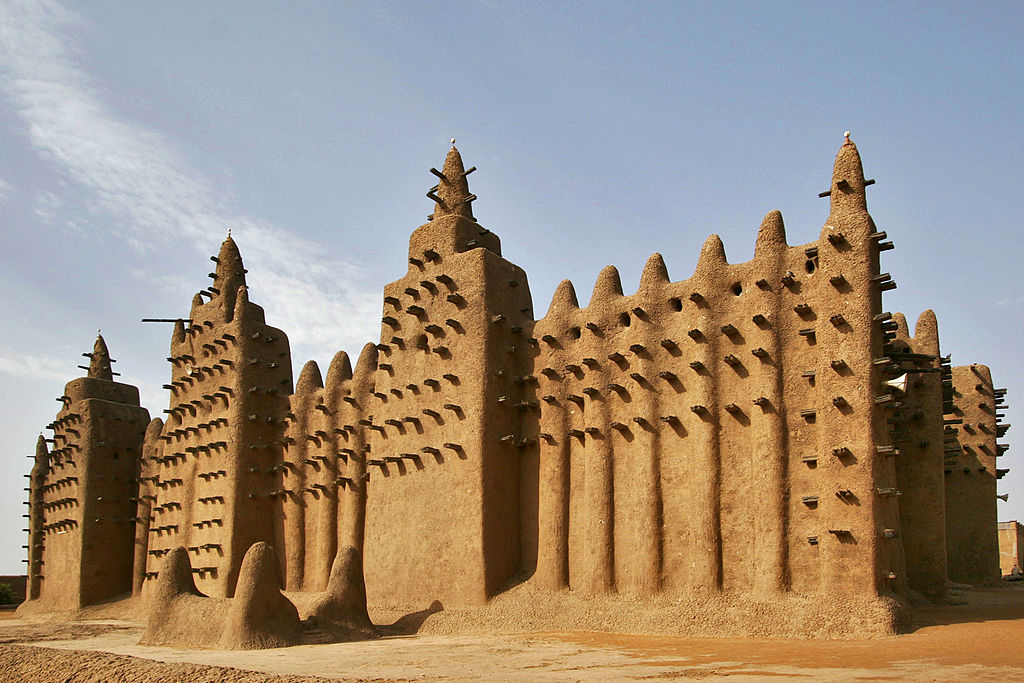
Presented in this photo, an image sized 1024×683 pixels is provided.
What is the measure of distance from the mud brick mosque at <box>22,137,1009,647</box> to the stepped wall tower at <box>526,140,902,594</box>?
1.8 inches

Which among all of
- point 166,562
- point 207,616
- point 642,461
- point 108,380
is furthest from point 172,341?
point 642,461

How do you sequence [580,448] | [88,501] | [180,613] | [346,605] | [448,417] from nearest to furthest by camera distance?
[180,613], [346,605], [580,448], [448,417], [88,501]

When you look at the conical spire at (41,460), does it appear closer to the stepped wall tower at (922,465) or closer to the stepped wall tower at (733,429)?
the stepped wall tower at (733,429)

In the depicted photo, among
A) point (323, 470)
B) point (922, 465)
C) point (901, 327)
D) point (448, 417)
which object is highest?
point (901, 327)

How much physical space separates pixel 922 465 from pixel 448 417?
10582mm

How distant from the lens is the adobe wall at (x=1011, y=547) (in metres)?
38.0

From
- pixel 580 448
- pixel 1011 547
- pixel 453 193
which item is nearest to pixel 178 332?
pixel 453 193

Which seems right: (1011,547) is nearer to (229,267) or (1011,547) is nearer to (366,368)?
(366,368)

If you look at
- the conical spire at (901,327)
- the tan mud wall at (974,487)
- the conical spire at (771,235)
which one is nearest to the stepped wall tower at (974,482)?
the tan mud wall at (974,487)

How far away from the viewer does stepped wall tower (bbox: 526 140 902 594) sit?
16.6 m

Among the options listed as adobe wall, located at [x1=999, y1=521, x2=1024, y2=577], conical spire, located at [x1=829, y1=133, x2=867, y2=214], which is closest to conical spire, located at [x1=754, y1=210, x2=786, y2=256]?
conical spire, located at [x1=829, y1=133, x2=867, y2=214]

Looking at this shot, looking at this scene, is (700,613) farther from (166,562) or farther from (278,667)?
(166,562)

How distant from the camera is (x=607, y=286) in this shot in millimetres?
20812

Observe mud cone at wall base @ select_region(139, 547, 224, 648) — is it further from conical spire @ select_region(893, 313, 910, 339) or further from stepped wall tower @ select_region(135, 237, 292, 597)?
conical spire @ select_region(893, 313, 910, 339)
